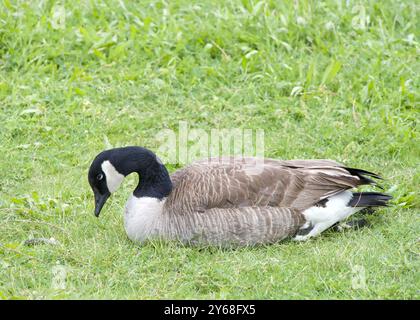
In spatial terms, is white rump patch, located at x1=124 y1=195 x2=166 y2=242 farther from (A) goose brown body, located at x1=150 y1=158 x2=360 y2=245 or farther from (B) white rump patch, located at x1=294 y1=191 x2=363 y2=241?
(B) white rump patch, located at x1=294 y1=191 x2=363 y2=241

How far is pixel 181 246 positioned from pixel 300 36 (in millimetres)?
3686

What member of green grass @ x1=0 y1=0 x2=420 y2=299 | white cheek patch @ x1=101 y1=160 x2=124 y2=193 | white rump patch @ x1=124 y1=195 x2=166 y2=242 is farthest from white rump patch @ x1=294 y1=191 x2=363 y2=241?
white cheek patch @ x1=101 y1=160 x2=124 y2=193

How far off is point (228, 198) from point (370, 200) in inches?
43.9

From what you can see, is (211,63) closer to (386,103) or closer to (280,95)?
(280,95)

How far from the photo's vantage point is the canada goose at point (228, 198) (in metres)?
6.14

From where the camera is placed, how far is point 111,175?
245 inches

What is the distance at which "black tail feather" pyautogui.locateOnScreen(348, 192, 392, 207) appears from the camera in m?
Result: 6.45

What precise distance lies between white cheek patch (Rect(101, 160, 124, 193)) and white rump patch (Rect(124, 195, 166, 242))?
18cm

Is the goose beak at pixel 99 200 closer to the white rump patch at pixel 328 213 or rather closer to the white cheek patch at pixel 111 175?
the white cheek patch at pixel 111 175

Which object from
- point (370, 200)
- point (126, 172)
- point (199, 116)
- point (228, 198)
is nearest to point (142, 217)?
point (126, 172)

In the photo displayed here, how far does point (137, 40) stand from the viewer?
8984 mm

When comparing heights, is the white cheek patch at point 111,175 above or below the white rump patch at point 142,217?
above

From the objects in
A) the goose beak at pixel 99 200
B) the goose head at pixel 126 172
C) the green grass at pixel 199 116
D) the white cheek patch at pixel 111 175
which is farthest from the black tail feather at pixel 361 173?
the goose beak at pixel 99 200

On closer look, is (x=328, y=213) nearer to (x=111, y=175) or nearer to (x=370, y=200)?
(x=370, y=200)
